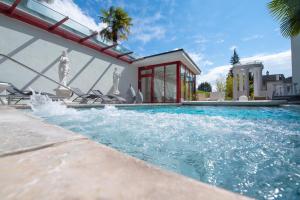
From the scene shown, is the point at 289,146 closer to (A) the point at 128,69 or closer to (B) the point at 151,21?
(A) the point at 128,69

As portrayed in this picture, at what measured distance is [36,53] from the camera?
827 centimetres

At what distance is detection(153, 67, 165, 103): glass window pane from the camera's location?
13.6 m

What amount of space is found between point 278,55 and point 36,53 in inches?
1717

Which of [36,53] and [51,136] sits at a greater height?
[36,53]

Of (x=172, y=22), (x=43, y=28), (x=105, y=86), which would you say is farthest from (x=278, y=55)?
(x=43, y=28)

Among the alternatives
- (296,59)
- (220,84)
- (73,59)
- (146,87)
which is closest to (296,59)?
(296,59)

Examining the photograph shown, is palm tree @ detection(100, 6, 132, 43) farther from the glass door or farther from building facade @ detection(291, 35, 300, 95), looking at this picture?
building facade @ detection(291, 35, 300, 95)

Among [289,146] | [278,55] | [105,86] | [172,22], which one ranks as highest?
[278,55]

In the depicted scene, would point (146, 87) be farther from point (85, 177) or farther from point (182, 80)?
point (85, 177)

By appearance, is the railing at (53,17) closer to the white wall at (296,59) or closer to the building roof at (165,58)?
the building roof at (165,58)

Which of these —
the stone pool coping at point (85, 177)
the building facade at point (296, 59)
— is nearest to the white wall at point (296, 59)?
the building facade at point (296, 59)

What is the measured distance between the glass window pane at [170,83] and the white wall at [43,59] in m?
4.22

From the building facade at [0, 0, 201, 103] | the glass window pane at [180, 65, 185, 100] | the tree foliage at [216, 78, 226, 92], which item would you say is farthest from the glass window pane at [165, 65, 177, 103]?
the tree foliage at [216, 78, 226, 92]

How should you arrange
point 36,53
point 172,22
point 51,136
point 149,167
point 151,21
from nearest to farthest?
point 149,167
point 51,136
point 36,53
point 172,22
point 151,21
